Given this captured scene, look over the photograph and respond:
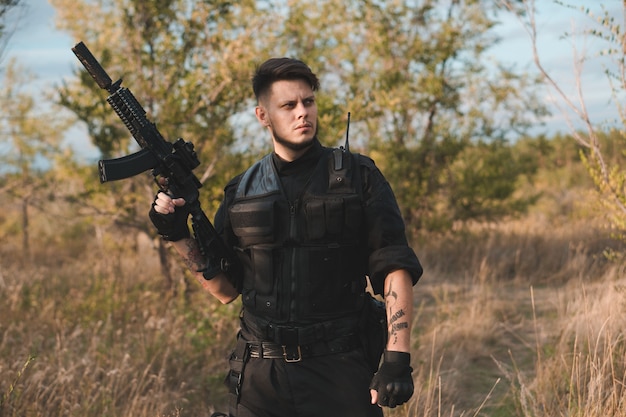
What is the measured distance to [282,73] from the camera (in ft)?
7.97

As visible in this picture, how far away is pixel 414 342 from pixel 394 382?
3498 mm

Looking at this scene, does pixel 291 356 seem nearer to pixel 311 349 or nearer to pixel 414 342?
pixel 311 349

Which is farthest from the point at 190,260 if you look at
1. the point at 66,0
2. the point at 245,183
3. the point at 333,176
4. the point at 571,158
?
the point at 571,158

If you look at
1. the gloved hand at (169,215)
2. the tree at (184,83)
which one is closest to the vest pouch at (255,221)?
the gloved hand at (169,215)

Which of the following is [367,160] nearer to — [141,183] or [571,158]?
[141,183]

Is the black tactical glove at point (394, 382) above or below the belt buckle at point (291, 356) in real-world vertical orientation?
below

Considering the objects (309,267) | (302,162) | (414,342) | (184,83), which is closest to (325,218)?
(309,267)

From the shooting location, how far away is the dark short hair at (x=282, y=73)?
2.42 meters

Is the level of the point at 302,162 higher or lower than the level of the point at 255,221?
higher

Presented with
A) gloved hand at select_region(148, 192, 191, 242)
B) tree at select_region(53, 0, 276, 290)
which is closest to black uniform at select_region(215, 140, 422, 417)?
gloved hand at select_region(148, 192, 191, 242)

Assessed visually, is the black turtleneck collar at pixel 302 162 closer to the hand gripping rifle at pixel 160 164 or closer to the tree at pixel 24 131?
the hand gripping rifle at pixel 160 164

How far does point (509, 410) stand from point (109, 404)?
269 cm

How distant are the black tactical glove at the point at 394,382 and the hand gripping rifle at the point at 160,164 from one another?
846 mm

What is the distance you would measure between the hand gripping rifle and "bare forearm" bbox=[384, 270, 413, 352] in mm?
760
